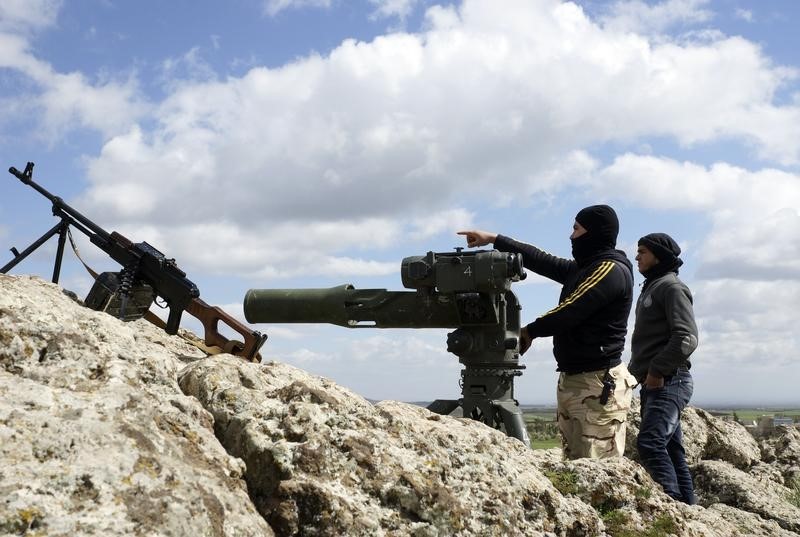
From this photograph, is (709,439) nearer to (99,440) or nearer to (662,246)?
(662,246)

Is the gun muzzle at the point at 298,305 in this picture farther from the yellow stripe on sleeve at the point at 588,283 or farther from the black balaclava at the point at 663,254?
the black balaclava at the point at 663,254

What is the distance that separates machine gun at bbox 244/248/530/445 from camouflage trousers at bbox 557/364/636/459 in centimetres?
107

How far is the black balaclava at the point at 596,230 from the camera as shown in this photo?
20.7 ft

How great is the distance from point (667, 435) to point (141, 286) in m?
5.08

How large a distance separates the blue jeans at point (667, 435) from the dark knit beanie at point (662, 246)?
1052 millimetres

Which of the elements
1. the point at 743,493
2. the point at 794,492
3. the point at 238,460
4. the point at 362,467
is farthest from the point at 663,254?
the point at 238,460

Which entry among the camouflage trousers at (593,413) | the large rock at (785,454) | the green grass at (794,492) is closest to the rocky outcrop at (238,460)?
the camouflage trousers at (593,413)

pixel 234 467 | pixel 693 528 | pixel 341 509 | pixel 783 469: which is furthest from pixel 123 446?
pixel 783 469

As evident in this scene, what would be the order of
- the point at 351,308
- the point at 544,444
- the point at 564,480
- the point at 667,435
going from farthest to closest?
the point at 544,444 → the point at 351,308 → the point at 667,435 → the point at 564,480

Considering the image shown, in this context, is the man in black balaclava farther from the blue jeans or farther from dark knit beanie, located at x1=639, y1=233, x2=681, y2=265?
dark knit beanie, located at x1=639, y1=233, x2=681, y2=265

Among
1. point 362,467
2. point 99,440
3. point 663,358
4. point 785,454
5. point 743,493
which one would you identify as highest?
point 663,358

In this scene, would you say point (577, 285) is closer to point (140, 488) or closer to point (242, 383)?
point (242, 383)

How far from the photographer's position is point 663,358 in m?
6.54

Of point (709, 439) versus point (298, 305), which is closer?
point (298, 305)
